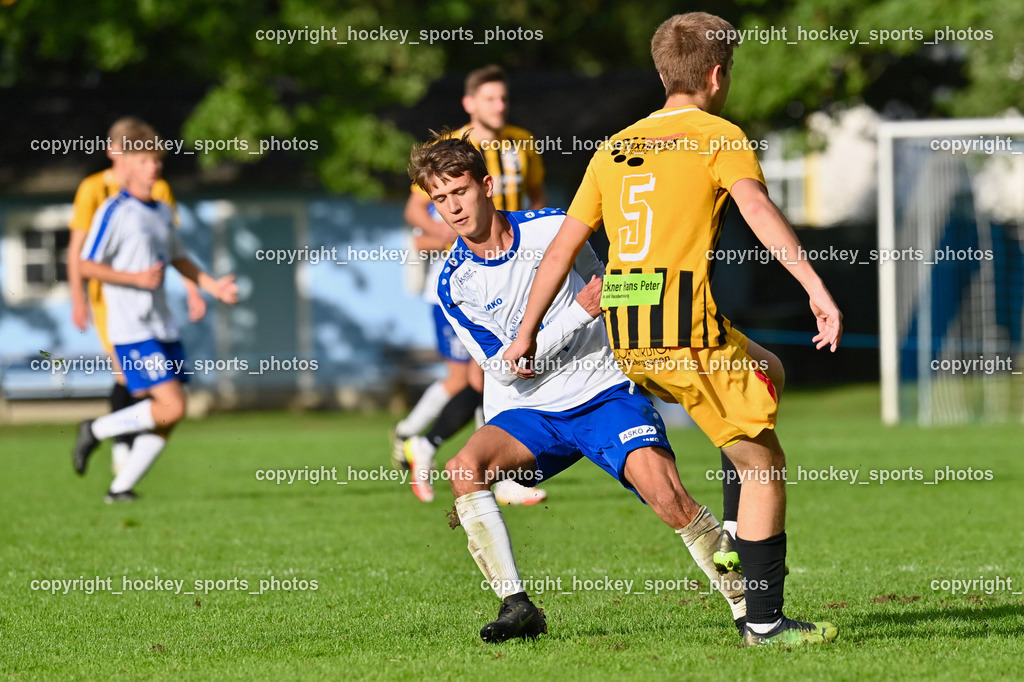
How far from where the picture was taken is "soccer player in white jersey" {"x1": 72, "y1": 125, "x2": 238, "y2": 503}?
30.8 ft

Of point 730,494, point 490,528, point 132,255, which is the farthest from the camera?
point 132,255

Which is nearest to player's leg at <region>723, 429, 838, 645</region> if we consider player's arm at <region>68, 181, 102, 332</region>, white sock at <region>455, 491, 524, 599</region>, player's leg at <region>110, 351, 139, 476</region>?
white sock at <region>455, 491, 524, 599</region>

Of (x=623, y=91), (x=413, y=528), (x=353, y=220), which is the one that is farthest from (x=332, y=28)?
(x=413, y=528)

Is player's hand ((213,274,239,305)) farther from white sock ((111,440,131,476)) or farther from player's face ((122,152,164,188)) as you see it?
white sock ((111,440,131,476))

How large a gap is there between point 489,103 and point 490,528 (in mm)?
4372

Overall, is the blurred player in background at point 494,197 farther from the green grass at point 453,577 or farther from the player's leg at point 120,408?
the player's leg at point 120,408

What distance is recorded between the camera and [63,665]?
490 centimetres

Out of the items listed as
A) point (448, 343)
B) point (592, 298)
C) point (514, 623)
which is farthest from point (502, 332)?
point (448, 343)

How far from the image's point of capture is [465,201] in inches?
203

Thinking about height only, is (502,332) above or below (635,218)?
below

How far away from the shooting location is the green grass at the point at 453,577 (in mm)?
4742

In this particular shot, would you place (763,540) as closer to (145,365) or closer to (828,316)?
(828,316)

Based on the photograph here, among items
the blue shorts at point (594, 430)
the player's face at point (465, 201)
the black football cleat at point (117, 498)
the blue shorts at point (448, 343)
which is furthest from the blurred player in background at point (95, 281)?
the blue shorts at point (594, 430)

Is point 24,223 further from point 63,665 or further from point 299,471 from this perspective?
point 63,665
